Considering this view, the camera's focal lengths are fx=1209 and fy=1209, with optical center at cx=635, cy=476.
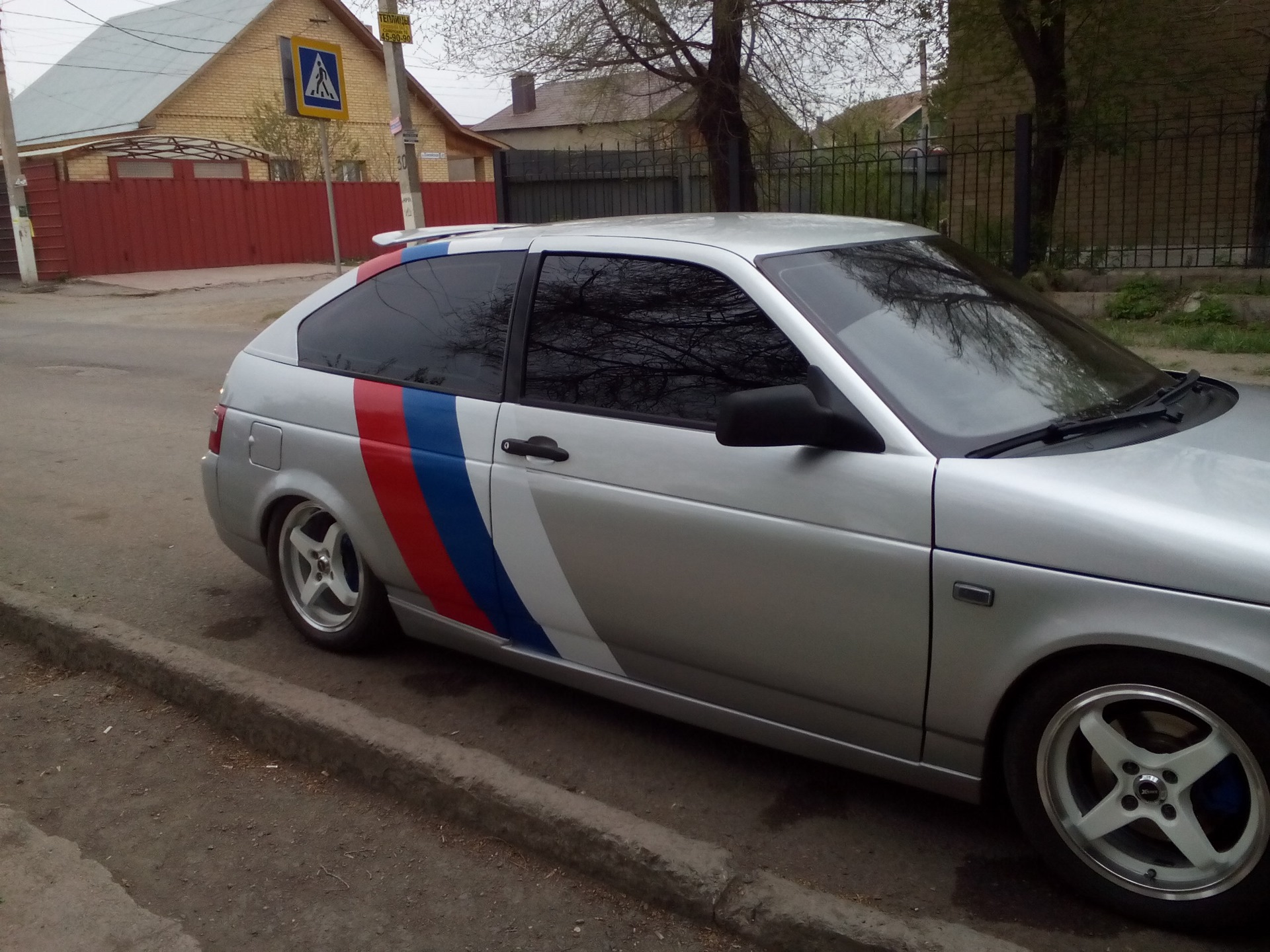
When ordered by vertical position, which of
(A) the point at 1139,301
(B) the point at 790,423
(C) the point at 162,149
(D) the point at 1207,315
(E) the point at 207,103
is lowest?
(D) the point at 1207,315

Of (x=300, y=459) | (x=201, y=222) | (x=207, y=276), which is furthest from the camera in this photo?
(x=201, y=222)

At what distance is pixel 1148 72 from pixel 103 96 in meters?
31.7

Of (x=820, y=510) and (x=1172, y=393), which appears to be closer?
(x=820, y=510)

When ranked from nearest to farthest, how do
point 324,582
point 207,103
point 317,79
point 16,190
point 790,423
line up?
point 790,423 < point 324,582 < point 317,79 < point 16,190 < point 207,103

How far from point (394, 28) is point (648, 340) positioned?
38.3 ft

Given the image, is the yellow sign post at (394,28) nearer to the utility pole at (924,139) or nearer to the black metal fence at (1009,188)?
the black metal fence at (1009,188)

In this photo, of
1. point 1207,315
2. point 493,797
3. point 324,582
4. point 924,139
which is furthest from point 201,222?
point 493,797

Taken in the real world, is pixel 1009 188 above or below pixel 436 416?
above

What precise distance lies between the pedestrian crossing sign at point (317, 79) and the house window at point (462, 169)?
29.4 meters

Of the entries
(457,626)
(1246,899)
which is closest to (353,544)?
(457,626)

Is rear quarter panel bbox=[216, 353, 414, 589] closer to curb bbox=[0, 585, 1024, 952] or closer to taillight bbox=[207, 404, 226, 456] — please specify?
taillight bbox=[207, 404, 226, 456]

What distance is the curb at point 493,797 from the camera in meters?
2.78

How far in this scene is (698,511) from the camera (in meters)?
3.30

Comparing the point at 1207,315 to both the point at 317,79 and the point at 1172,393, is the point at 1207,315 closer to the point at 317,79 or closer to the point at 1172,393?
the point at 1172,393
